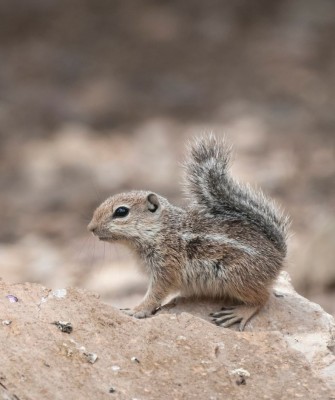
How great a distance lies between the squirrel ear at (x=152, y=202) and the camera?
6543mm

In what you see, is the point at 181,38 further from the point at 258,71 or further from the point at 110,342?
the point at 110,342

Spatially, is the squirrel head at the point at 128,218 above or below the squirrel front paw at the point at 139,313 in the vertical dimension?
above

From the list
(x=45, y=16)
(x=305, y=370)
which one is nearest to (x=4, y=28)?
(x=45, y=16)

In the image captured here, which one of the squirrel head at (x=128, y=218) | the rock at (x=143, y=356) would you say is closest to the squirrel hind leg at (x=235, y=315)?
the rock at (x=143, y=356)

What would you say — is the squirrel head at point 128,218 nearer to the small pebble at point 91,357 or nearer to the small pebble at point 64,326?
the small pebble at point 64,326

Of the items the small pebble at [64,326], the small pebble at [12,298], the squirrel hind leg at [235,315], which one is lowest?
the small pebble at [64,326]

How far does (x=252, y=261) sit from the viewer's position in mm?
6145

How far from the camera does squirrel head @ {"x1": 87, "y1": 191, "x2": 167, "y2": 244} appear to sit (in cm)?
643

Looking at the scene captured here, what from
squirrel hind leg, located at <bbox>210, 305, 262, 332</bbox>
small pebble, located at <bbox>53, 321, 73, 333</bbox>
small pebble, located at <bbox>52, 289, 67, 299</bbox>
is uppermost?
squirrel hind leg, located at <bbox>210, 305, 262, 332</bbox>

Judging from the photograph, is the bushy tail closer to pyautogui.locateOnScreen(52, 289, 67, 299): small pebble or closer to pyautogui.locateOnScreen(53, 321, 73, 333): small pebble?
pyautogui.locateOnScreen(52, 289, 67, 299): small pebble

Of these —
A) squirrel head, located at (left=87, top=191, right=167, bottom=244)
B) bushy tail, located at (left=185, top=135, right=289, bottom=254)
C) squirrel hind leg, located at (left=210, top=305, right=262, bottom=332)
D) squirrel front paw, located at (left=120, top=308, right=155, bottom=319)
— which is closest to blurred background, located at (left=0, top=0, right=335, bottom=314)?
squirrel head, located at (left=87, top=191, right=167, bottom=244)

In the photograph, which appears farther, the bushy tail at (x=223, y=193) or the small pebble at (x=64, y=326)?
the bushy tail at (x=223, y=193)

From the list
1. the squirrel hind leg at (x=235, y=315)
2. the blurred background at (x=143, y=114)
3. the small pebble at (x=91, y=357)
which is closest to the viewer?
the small pebble at (x=91, y=357)

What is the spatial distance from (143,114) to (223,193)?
30.2ft
